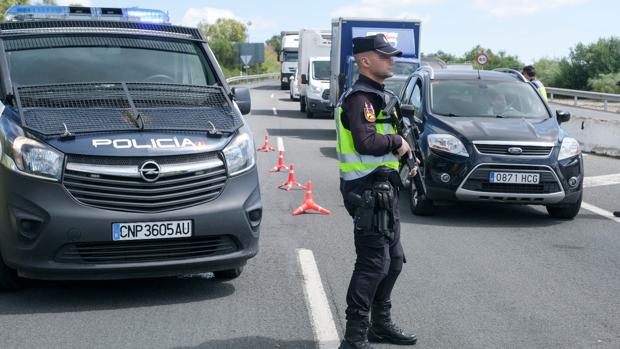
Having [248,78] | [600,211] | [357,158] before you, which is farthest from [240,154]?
[248,78]

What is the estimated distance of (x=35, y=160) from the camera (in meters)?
5.66

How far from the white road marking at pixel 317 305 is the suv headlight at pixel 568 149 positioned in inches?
142

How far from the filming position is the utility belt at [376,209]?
15.8 feet

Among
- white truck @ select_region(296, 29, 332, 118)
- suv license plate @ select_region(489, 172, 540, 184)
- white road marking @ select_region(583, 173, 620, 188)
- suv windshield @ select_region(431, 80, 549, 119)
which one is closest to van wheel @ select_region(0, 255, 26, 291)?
→ suv license plate @ select_region(489, 172, 540, 184)

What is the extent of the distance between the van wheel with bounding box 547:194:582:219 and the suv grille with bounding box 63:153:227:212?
5271 millimetres

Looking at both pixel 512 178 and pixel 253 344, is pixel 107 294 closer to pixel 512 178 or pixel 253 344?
pixel 253 344

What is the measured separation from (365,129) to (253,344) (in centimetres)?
145

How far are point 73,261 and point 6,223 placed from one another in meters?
0.51

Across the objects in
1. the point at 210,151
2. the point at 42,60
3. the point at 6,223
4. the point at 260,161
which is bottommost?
the point at 260,161

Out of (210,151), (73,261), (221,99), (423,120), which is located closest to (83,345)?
(73,261)

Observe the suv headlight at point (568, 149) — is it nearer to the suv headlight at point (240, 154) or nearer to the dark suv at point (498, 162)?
the dark suv at point (498, 162)

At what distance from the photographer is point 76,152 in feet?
18.6

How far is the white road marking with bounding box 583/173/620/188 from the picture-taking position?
13.0m

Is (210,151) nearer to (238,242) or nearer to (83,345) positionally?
(238,242)
